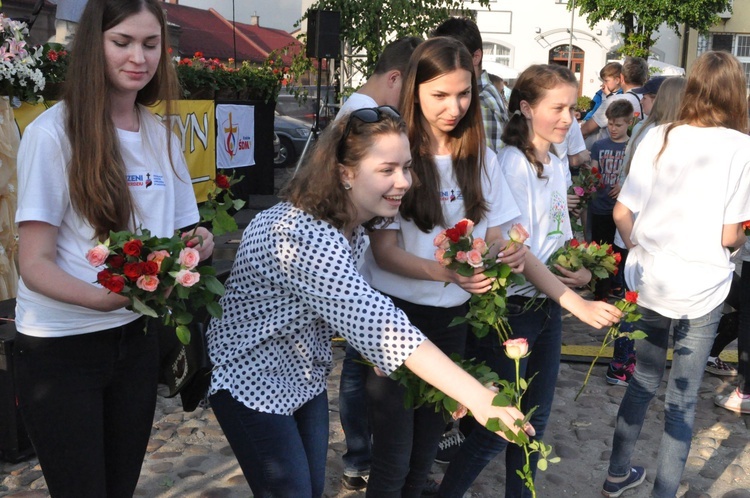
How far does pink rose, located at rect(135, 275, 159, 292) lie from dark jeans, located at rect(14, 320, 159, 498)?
32 centimetres

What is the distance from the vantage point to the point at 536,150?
3.33m

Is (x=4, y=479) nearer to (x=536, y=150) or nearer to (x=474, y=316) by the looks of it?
(x=474, y=316)

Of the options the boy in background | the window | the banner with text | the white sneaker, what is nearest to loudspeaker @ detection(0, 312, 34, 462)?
the white sneaker

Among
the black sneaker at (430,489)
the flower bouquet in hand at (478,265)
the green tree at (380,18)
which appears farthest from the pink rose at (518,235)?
the green tree at (380,18)

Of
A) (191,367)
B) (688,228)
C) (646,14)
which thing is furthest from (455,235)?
(646,14)

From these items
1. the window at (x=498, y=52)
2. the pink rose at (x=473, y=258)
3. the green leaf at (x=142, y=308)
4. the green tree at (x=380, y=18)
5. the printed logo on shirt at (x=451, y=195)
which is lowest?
the green leaf at (x=142, y=308)

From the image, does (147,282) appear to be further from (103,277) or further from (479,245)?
(479,245)

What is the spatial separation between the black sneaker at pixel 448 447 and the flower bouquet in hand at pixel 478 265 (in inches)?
64.4

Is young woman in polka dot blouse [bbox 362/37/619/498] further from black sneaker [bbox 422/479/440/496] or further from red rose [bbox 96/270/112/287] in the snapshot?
red rose [bbox 96/270/112/287]

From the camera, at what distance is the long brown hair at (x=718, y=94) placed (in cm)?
345

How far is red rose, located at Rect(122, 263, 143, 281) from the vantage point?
2.02 meters

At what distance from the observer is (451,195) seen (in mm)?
3000

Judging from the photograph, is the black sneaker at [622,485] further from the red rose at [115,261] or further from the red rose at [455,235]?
the red rose at [115,261]

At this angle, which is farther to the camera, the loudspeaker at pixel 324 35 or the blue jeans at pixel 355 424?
the loudspeaker at pixel 324 35
